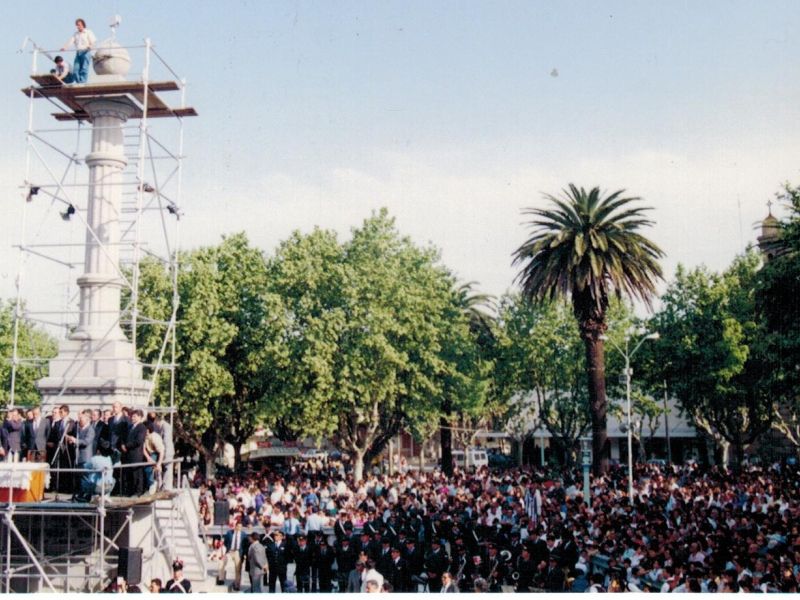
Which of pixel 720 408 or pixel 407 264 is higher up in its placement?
pixel 407 264

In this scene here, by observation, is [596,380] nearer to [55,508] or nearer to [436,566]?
[436,566]

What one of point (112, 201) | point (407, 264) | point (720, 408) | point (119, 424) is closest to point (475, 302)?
point (407, 264)

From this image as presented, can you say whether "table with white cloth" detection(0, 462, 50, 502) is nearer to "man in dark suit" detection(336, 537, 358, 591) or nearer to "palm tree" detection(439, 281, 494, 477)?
"man in dark suit" detection(336, 537, 358, 591)

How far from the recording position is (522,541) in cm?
1959

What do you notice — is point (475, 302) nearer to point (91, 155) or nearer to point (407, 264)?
point (407, 264)

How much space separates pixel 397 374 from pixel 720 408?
66.7 ft

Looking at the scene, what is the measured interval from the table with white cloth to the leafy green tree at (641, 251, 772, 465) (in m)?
37.1

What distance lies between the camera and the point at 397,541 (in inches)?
740

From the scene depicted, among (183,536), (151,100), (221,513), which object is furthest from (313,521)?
(151,100)

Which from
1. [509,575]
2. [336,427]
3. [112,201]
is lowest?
[509,575]

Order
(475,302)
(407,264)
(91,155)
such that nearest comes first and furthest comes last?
1. (91,155)
2. (407,264)
3. (475,302)

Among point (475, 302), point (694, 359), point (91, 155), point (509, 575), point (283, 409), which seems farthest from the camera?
point (475, 302)

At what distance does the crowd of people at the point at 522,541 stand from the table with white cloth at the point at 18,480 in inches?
201

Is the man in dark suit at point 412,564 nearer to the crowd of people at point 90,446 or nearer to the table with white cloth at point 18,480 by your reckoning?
the crowd of people at point 90,446
